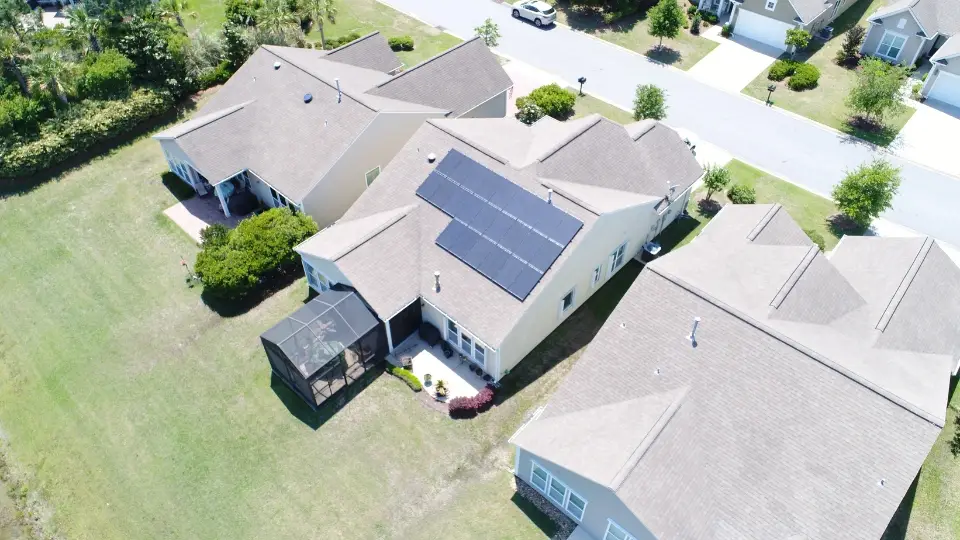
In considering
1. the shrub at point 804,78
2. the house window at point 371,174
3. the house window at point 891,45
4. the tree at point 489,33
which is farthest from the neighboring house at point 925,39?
the house window at point 371,174

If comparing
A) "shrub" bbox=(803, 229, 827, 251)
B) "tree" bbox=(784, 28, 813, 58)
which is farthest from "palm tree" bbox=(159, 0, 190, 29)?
"tree" bbox=(784, 28, 813, 58)

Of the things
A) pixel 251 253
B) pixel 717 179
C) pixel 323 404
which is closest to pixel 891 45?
pixel 717 179

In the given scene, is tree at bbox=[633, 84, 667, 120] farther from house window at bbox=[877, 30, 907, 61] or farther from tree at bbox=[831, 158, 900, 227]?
house window at bbox=[877, 30, 907, 61]

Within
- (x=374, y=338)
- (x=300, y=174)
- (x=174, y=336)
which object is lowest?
(x=174, y=336)

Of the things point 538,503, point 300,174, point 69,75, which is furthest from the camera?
point 69,75

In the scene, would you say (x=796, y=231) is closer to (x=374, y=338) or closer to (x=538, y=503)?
(x=538, y=503)

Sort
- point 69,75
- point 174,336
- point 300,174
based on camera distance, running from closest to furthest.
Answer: point 174,336 → point 300,174 → point 69,75

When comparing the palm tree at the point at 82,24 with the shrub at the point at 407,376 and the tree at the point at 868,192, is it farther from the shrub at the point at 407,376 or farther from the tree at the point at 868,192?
the tree at the point at 868,192

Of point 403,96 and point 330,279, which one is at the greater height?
point 403,96

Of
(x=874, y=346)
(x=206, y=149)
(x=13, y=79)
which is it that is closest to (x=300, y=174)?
(x=206, y=149)
